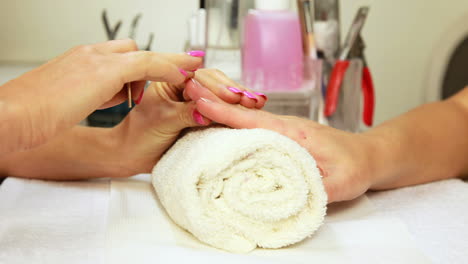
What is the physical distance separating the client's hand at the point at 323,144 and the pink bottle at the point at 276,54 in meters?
0.32

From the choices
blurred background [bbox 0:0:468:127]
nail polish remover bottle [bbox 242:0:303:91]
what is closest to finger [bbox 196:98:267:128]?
nail polish remover bottle [bbox 242:0:303:91]

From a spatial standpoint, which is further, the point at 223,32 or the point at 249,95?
the point at 223,32

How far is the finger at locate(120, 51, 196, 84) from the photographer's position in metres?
0.50

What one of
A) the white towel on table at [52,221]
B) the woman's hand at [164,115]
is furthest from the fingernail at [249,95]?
the white towel on table at [52,221]

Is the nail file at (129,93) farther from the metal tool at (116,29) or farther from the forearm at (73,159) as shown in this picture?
the metal tool at (116,29)

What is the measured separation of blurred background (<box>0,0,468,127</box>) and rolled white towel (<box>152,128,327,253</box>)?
2.98 ft

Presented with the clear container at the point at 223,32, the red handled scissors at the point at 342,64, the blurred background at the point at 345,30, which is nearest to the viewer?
the red handled scissors at the point at 342,64

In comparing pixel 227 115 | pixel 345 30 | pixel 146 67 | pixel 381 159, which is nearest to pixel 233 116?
pixel 227 115

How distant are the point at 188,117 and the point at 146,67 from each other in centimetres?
9

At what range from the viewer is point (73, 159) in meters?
0.67

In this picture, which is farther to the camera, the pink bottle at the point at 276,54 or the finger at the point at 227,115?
the pink bottle at the point at 276,54

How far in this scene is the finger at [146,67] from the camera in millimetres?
502

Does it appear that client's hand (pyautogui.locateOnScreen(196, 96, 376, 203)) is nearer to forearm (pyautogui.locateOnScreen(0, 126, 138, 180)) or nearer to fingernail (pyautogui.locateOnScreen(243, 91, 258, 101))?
fingernail (pyautogui.locateOnScreen(243, 91, 258, 101))

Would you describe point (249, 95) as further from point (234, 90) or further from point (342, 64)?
point (342, 64)
